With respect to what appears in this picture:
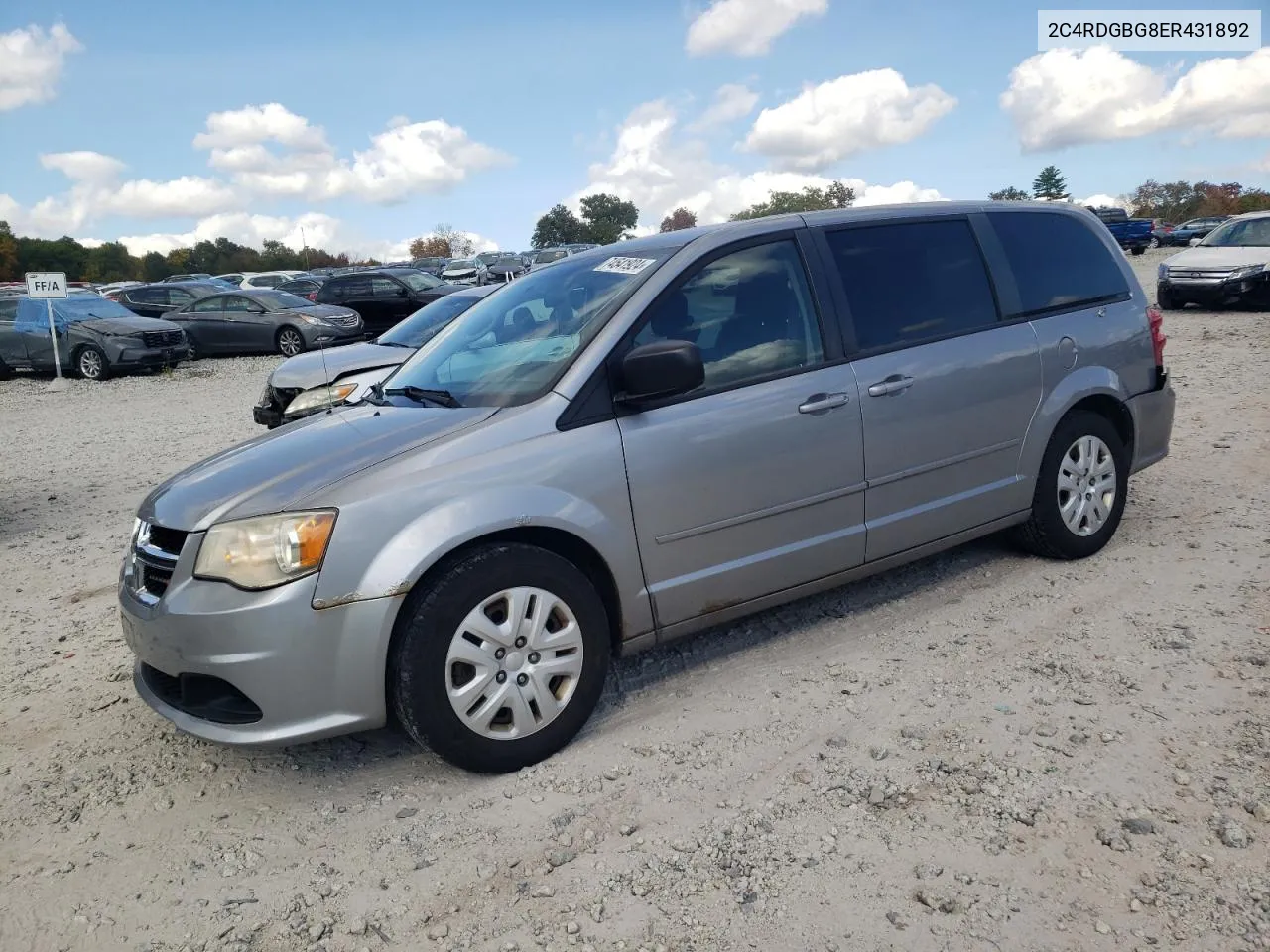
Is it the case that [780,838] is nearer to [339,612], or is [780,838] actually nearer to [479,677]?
[479,677]

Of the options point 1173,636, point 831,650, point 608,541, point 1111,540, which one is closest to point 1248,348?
point 1111,540

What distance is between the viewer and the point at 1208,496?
5.85 m

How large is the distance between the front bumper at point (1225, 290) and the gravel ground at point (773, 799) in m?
12.9

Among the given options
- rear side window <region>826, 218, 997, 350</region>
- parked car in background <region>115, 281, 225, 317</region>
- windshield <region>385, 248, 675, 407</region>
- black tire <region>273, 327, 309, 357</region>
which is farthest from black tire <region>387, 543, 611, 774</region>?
parked car in background <region>115, 281, 225, 317</region>

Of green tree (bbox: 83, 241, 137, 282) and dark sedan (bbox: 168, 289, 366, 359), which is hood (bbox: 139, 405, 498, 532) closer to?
dark sedan (bbox: 168, 289, 366, 359)

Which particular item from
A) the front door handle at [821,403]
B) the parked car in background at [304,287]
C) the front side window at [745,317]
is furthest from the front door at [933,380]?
the parked car in background at [304,287]

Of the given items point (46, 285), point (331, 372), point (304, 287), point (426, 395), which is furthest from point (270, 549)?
point (304, 287)

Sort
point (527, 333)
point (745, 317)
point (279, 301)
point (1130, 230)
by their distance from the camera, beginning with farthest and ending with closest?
point (1130, 230) → point (279, 301) → point (527, 333) → point (745, 317)

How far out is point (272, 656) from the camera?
2.96m

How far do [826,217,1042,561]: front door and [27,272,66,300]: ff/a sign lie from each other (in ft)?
53.5

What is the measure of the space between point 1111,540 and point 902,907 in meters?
3.37

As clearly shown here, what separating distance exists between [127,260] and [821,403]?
3633 inches

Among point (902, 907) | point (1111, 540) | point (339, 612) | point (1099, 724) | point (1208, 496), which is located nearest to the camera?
point (902, 907)

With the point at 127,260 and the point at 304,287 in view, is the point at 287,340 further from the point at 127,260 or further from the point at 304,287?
the point at 127,260
